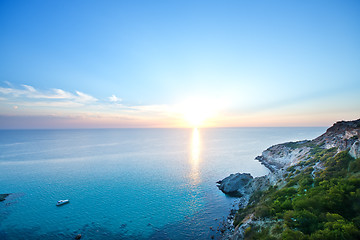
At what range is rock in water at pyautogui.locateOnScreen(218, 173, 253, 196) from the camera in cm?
5376

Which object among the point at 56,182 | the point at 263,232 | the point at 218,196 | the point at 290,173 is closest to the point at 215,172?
the point at 218,196

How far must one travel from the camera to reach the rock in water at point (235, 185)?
53756 mm

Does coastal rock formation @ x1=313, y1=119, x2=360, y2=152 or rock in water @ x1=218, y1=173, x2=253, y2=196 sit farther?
rock in water @ x1=218, y1=173, x2=253, y2=196

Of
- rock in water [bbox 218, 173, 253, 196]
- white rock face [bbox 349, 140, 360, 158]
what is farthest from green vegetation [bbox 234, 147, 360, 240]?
rock in water [bbox 218, 173, 253, 196]

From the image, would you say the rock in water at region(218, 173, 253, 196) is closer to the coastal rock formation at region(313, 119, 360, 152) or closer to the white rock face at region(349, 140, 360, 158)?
the coastal rock formation at region(313, 119, 360, 152)

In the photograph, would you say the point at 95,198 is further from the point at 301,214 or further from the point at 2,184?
the point at 301,214

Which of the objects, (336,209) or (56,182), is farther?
(56,182)

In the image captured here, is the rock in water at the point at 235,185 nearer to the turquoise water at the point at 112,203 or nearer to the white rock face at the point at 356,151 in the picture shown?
the turquoise water at the point at 112,203

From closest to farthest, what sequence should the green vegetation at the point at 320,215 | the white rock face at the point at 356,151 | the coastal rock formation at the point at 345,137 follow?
the green vegetation at the point at 320,215 < the white rock face at the point at 356,151 < the coastal rock formation at the point at 345,137

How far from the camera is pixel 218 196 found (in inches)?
2040

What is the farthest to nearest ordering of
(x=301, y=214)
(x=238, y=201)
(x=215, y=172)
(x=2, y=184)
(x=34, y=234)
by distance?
(x=215, y=172), (x=2, y=184), (x=238, y=201), (x=34, y=234), (x=301, y=214)

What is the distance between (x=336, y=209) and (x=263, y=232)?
9560mm

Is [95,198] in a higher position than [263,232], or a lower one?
lower

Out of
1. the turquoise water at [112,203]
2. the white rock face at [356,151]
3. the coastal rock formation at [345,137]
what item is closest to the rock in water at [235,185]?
the turquoise water at [112,203]
